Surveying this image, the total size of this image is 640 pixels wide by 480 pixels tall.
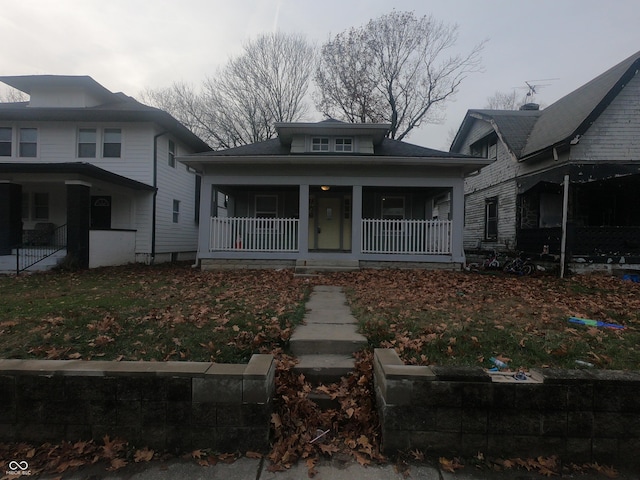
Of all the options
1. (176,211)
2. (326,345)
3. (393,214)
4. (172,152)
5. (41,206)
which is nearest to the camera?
(326,345)

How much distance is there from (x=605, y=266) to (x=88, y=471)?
41.6 feet

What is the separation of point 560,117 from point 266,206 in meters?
10.9

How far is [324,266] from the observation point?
10.6 m

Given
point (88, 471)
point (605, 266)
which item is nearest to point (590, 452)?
point (88, 471)

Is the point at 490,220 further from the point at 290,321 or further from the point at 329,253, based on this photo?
the point at 290,321

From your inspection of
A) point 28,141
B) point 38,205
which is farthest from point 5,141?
point 38,205

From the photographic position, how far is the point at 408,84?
23.8 metres

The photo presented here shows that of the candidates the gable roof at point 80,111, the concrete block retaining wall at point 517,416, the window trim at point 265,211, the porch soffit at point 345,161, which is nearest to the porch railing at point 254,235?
the porch soffit at point 345,161

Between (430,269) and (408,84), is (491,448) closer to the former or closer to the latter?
(430,269)

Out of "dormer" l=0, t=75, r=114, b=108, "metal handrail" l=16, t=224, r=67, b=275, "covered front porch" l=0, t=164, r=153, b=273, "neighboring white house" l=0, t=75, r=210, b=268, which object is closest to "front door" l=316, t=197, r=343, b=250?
"neighboring white house" l=0, t=75, r=210, b=268

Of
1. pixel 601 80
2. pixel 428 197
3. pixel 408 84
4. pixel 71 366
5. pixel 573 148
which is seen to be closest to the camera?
pixel 71 366

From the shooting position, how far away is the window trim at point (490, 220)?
14984 millimetres

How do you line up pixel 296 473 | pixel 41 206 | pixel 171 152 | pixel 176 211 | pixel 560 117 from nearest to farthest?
pixel 296 473, pixel 560 117, pixel 41 206, pixel 171 152, pixel 176 211

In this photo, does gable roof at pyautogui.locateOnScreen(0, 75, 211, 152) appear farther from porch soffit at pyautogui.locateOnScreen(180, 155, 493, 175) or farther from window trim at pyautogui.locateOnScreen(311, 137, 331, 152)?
window trim at pyautogui.locateOnScreen(311, 137, 331, 152)
